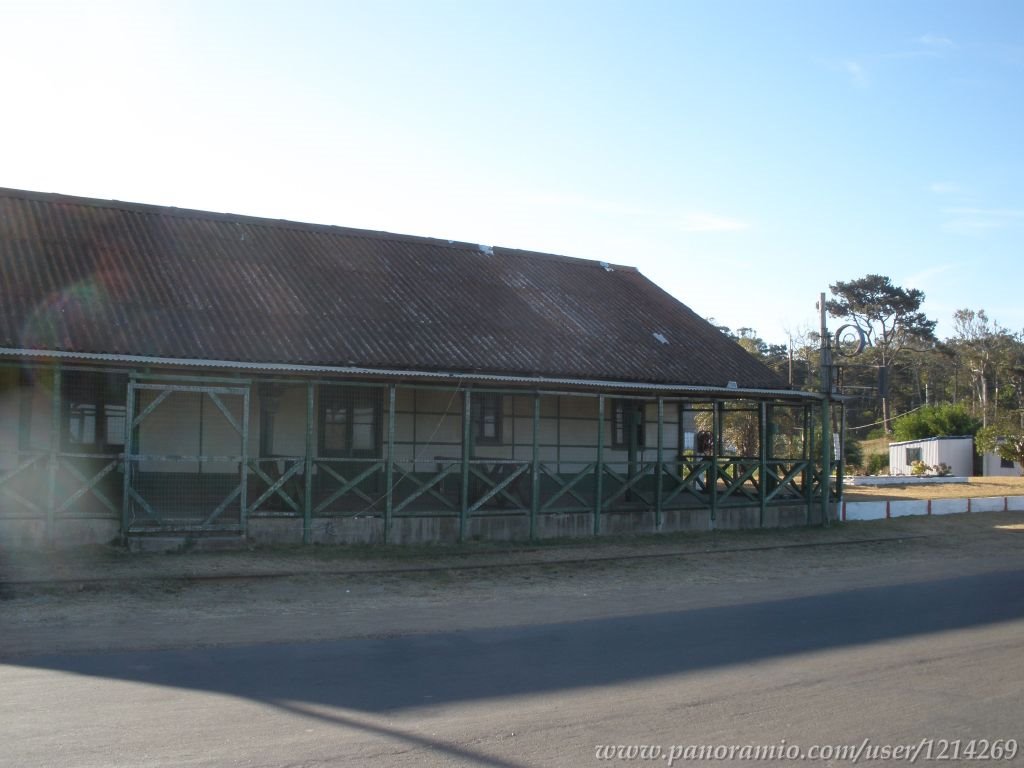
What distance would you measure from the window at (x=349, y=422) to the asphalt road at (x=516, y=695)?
830cm

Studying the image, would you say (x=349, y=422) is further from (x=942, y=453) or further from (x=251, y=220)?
(x=942, y=453)

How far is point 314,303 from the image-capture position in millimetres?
17234

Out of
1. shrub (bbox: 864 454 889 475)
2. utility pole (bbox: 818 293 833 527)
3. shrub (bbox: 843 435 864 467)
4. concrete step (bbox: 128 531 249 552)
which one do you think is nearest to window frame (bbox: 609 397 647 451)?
utility pole (bbox: 818 293 833 527)

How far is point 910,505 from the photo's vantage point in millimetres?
22703

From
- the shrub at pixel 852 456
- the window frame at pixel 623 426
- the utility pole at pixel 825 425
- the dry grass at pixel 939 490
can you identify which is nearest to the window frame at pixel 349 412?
the window frame at pixel 623 426

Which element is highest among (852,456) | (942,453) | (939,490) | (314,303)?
(314,303)

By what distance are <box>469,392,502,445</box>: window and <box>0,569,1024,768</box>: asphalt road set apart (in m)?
9.50

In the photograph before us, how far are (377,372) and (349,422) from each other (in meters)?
2.94

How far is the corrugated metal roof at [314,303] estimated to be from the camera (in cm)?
1462

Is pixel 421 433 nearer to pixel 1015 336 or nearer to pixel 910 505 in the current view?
pixel 910 505

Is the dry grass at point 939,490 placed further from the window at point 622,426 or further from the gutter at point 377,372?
the gutter at point 377,372

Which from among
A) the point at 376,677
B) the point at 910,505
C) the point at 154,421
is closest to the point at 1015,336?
the point at 910,505

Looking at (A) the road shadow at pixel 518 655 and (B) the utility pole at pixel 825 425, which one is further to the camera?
(B) the utility pole at pixel 825 425

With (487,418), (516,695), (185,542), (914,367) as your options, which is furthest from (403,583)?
(914,367)
